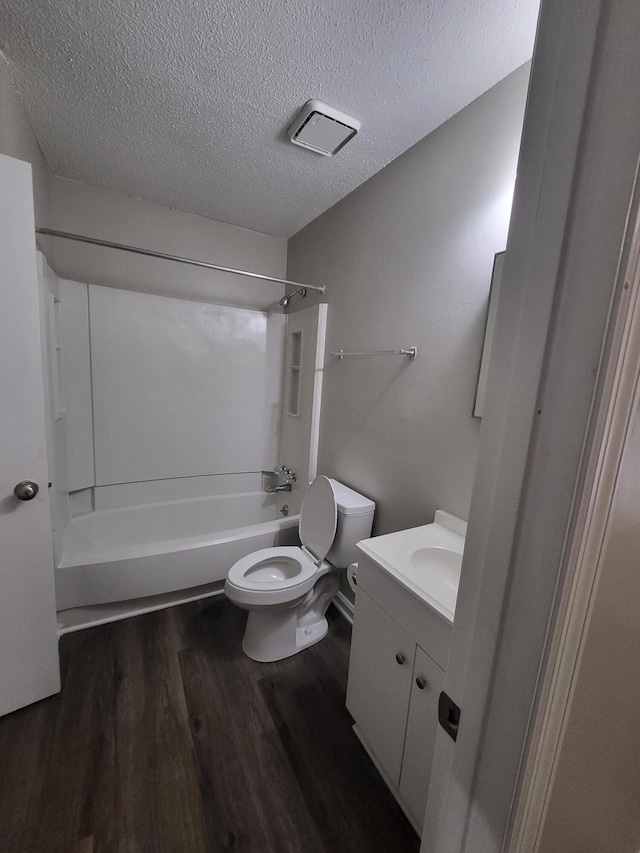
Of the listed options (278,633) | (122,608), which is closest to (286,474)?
(278,633)

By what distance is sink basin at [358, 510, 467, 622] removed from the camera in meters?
1.01

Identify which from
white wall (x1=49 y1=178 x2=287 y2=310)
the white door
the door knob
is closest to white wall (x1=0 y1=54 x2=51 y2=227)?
white wall (x1=49 y1=178 x2=287 y2=310)

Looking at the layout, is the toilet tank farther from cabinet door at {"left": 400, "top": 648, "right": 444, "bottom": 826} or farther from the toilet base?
cabinet door at {"left": 400, "top": 648, "right": 444, "bottom": 826}

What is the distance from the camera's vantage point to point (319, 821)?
108cm

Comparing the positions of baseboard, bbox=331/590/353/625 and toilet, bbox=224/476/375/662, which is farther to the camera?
baseboard, bbox=331/590/353/625

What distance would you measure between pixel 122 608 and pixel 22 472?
42.8 inches

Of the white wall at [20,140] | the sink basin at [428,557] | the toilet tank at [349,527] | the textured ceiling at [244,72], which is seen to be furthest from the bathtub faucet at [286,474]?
the white wall at [20,140]

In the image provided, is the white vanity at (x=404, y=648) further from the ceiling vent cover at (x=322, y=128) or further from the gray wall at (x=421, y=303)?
the ceiling vent cover at (x=322, y=128)

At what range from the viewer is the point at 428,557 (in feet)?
4.05

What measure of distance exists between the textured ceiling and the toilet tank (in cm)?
177

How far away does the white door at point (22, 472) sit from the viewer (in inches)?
45.1

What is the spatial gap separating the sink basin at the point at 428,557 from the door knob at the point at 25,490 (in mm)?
1257

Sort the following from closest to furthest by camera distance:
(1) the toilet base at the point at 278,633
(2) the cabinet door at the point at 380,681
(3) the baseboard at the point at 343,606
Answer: (2) the cabinet door at the point at 380,681 → (1) the toilet base at the point at 278,633 → (3) the baseboard at the point at 343,606

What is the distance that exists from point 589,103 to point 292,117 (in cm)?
156
